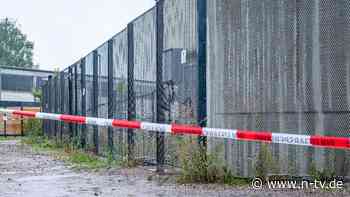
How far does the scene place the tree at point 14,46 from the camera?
270 feet

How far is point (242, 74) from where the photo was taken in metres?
6.94

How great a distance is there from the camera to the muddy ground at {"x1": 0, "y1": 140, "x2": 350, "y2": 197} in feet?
19.3

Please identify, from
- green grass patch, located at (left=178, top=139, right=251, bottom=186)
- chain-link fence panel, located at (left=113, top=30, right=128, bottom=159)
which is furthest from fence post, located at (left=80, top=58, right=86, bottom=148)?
green grass patch, located at (left=178, top=139, right=251, bottom=186)

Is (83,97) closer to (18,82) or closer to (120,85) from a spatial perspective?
(120,85)

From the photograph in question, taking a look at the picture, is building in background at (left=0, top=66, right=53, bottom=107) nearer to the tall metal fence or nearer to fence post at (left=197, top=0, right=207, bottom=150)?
the tall metal fence

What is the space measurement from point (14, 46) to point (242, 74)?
81.6m

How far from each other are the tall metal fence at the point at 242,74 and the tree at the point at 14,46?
76.1 metres

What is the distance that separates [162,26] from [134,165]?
2.41 m

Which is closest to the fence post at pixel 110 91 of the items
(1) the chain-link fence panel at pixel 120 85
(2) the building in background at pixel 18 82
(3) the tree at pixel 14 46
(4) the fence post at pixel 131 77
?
(1) the chain-link fence panel at pixel 120 85

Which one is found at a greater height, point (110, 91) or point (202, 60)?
point (202, 60)

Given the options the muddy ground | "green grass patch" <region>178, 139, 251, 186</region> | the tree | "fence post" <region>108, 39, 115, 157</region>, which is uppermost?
the tree

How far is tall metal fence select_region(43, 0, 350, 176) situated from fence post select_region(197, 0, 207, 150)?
0.04 feet

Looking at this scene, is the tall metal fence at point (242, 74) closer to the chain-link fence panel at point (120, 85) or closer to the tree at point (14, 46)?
the chain-link fence panel at point (120, 85)

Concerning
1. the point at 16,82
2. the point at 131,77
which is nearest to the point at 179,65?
the point at 131,77
